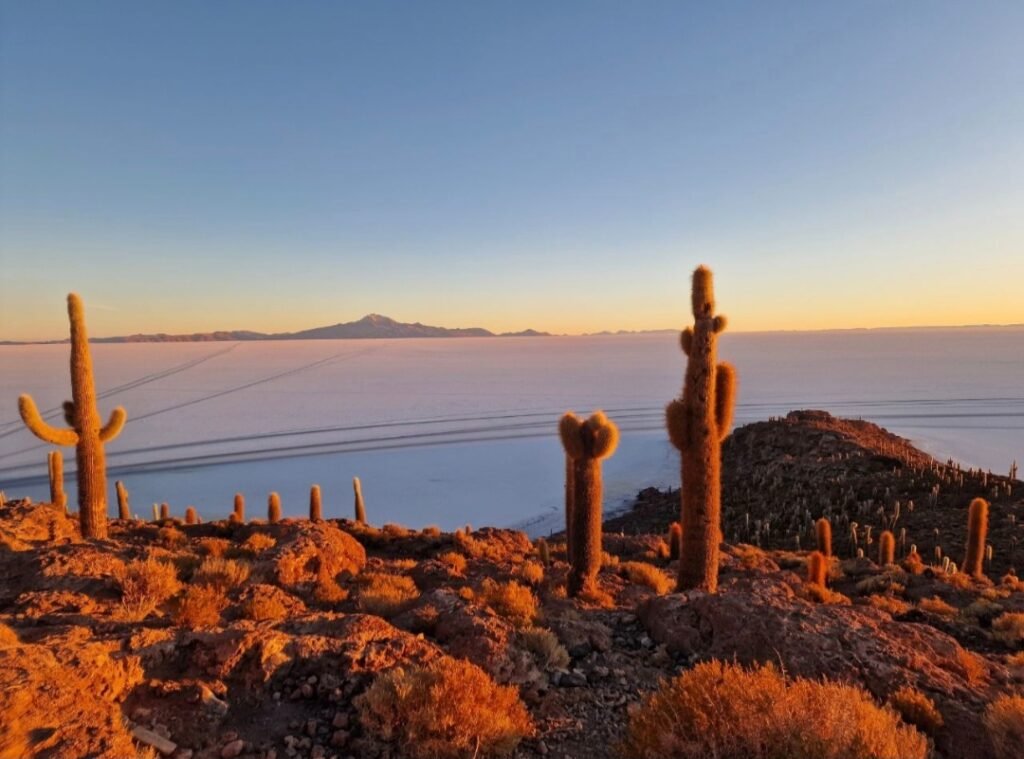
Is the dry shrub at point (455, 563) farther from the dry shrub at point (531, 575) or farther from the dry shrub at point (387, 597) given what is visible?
the dry shrub at point (387, 597)

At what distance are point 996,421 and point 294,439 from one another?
5571 centimetres

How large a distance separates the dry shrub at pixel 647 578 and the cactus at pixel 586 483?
1.36 metres

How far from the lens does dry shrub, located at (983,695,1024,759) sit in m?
3.84

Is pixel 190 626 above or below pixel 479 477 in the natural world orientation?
above

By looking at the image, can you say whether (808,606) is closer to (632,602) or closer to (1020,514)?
(632,602)

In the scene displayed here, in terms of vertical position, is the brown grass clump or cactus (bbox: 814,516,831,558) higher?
the brown grass clump

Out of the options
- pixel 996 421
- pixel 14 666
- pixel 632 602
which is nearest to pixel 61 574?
pixel 14 666

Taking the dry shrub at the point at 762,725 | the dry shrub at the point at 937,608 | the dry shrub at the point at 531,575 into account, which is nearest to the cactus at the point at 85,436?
the dry shrub at the point at 531,575

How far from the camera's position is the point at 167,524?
16.0 m

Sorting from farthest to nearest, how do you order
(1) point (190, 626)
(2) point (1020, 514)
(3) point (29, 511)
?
(2) point (1020, 514), (3) point (29, 511), (1) point (190, 626)

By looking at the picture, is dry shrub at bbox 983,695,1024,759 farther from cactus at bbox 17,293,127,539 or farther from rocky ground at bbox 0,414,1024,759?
cactus at bbox 17,293,127,539

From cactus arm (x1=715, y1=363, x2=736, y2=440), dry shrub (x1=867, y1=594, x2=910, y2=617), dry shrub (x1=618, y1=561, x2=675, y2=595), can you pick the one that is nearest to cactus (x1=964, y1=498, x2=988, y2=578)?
dry shrub (x1=867, y1=594, x2=910, y2=617)

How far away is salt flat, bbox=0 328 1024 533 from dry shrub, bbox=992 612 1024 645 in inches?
643

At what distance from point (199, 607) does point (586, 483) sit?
6168 mm
